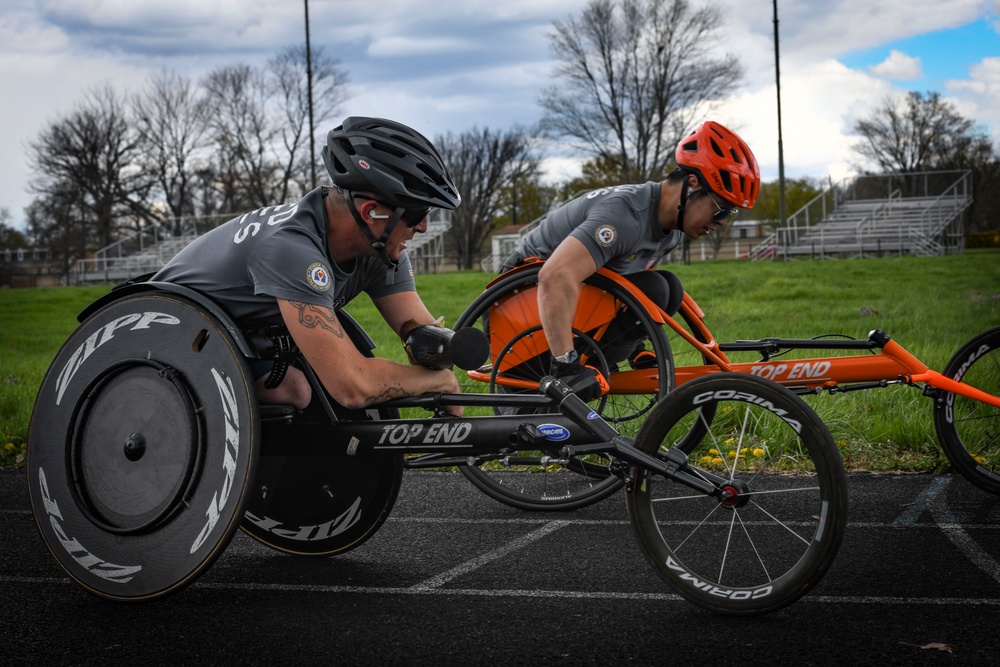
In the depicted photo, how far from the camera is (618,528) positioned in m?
4.58

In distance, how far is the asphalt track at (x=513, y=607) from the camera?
301cm

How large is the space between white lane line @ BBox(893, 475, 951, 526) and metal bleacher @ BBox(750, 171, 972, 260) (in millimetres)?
29602

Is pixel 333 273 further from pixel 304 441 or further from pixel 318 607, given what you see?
pixel 318 607

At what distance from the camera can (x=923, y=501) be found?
4.88 m

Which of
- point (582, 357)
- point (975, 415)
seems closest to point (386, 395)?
point (582, 357)

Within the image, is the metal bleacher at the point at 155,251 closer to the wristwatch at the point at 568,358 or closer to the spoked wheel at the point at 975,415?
the wristwatch at the point at 568,358

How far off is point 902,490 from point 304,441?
3134 mm

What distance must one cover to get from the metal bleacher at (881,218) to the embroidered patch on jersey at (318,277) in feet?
105

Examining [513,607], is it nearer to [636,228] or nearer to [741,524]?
[741,524]

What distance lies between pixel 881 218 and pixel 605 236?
33.6m

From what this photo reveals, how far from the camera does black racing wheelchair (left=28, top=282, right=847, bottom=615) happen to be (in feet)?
10.5

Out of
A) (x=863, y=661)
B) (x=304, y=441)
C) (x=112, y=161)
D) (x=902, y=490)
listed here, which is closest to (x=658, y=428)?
(x=863, y=661)

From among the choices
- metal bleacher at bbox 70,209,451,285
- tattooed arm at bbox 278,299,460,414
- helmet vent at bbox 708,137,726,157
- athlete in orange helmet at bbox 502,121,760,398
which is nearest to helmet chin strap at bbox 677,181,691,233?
athlete in orange helmet at bbox 502,121,760,398

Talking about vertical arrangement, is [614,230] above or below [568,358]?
above
